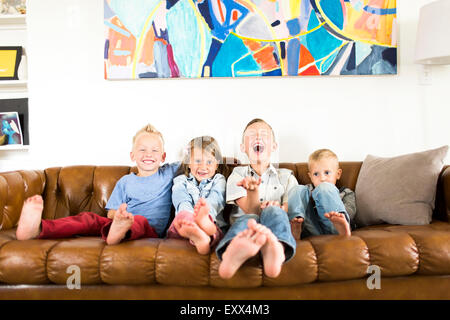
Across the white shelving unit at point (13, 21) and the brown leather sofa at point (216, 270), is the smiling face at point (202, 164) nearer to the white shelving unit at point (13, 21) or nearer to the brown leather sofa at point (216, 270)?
the brown leather sofa at point (216, 270)

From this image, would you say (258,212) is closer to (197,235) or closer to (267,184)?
(267,184)

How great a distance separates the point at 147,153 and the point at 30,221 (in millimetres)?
672

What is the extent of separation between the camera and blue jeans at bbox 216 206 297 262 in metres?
1.42

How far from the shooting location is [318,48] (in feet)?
8.18

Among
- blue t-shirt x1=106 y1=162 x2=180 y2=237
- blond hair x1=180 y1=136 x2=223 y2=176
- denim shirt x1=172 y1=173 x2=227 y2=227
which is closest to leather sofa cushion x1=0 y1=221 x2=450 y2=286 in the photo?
denim shirt x1=172 y1=173 x2=227 y2=227

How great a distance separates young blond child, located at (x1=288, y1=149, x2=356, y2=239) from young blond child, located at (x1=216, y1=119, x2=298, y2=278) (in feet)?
0.26

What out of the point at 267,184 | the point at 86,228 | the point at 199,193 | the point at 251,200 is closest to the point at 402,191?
the point at 267,184

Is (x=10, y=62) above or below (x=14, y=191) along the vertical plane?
above

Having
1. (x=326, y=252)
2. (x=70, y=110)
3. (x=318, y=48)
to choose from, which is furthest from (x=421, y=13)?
(x=70, y=110)

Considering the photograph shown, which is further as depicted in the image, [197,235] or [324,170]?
[324,170]

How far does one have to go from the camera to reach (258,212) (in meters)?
1.78

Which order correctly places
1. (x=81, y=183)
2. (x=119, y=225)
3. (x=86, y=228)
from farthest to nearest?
(x=81, y=183) < (x=86, y=228) < (x=119, y=225)

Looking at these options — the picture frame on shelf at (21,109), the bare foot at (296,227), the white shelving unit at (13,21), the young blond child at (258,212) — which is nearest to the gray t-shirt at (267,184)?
the young blond child at (258,212)

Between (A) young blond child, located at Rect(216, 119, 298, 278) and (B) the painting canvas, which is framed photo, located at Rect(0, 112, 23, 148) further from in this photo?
(A) young blond child, located at Rect(216, 119, 298, 278)
